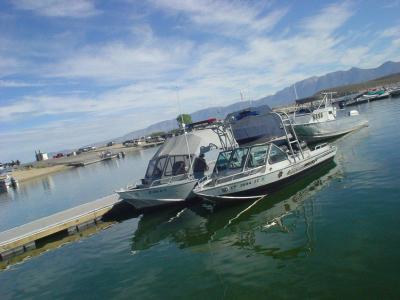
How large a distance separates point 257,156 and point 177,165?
520 centimetres

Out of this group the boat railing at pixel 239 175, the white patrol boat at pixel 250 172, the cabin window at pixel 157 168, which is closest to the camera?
the white patrol boat at pixel 250 172

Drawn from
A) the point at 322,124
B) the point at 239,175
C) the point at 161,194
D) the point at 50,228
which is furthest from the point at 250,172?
the point at 322,124

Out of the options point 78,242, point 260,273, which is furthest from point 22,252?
point 260,273

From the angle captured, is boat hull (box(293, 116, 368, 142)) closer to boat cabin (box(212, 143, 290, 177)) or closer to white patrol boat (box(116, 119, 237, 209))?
white patrol boat (box(116, 119, 237, 209))

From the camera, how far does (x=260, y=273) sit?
39.0ft

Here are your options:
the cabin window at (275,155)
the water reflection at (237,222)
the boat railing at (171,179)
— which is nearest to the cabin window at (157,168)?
the boat railing at (171,179)

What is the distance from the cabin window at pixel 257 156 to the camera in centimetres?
2080

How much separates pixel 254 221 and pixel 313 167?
8.51m

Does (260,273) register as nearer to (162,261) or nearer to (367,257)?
(367,257)

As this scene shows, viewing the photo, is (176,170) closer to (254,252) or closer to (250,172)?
(250,172)

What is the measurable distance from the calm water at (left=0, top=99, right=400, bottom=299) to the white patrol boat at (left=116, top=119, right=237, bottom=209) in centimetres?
127

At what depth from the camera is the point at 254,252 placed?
1381 cm

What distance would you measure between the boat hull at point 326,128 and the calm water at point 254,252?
719 inches

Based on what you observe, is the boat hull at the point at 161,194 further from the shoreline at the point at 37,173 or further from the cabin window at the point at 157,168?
the shoreline at the point at 37,173
